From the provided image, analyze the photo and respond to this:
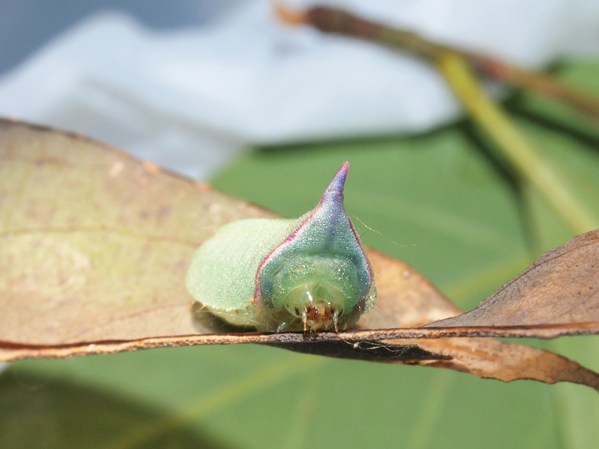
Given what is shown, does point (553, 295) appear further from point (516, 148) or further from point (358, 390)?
point (516, 148)

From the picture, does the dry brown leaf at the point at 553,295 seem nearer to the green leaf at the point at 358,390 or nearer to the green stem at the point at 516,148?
the green leaf at the point at 358,390

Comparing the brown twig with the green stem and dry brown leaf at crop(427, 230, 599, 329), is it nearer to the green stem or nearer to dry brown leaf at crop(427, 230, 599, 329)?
the green stem

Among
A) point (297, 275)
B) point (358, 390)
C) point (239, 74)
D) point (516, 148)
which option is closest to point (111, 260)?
point (297, 275)

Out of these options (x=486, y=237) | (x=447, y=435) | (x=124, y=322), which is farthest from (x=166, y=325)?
(x=486, y=237)

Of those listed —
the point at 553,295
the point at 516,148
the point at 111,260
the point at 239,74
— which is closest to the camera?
the point at 553,295

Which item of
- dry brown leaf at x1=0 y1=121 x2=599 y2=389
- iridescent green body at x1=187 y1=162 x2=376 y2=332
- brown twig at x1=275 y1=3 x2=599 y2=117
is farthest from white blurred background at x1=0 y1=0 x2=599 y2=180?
iridescent green body at x1=187 y1=162 x2=376 y2=332
